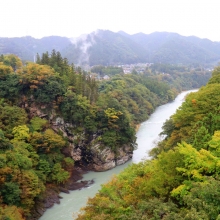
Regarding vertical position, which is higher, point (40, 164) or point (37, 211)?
point (40, 164)

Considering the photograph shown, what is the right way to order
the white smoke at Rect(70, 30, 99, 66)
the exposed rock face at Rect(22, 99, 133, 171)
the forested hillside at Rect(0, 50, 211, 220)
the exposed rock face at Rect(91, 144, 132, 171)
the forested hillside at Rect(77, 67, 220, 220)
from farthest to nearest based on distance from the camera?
the white smoke at Rect(70, 30, 99, 66) → the exposed rock face at Rect(22, 99, 133, 171) → the exposed rock face at Rect(91, 144, 132, 171) → the forested hillside at Rect(0, 50, 211, 220) → the forested hillside at Rect(77, 67, 220, 220)

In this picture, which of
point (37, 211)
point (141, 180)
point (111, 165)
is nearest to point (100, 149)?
point (111, 165)

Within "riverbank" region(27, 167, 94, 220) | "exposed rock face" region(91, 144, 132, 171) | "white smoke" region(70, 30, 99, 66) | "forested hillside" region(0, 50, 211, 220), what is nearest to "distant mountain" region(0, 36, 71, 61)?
"white smoke" region(70, 30, 99, 66)

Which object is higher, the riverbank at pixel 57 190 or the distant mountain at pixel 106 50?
the distant mountain at pixel 106 50

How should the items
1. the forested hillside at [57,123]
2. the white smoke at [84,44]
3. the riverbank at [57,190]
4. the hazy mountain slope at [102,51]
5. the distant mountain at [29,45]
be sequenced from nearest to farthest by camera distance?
the riverbank at [57,190], the forested hillside at [57,123], the distant mountain at [29,45], the white smoke at [84,44], the hazy mountain slope at [102,51]

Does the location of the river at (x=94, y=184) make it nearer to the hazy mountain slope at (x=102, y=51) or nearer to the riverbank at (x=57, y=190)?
the riverbank at (x=57, y=190)

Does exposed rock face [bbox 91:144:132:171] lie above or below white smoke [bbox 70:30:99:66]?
below

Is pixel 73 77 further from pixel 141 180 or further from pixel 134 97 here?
pixel 134 97

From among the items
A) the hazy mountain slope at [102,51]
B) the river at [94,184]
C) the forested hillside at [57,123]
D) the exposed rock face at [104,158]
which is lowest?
the river at [94,184]

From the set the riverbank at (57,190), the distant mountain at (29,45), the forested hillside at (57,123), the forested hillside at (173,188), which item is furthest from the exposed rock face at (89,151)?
the distant mountain at (29,45)

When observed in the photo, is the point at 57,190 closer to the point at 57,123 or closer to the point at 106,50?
the point at 57,123

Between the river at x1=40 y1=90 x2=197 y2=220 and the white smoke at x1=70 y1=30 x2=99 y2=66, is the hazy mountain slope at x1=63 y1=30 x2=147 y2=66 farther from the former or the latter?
the river at x1=40 y1=90 x2=197 y2=220
